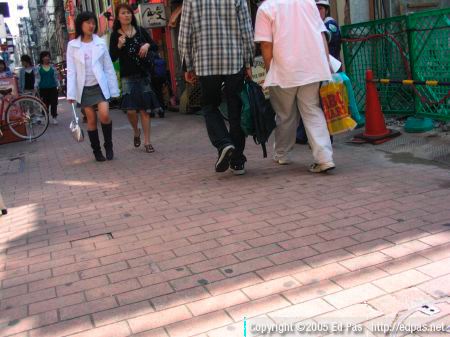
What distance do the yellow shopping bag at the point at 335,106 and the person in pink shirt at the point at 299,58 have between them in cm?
8

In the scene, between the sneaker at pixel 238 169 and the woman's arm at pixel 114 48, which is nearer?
the sneaker at pixel 238 169

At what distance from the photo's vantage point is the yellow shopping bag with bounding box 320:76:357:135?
4.86 m

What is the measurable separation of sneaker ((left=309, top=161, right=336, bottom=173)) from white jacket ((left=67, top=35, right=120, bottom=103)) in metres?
2.97

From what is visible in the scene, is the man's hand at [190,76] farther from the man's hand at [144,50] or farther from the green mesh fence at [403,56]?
the green mesh fence at [403,56]

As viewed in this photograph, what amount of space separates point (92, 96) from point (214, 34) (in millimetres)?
2410

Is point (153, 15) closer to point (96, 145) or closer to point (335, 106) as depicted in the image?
point (96, 145)

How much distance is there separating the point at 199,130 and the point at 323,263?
6237 millimetres

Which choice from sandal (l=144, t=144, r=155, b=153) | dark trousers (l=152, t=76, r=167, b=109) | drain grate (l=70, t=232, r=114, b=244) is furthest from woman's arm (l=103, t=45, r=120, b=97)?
dark trousers (l=152, t=76, r=167, b=109)

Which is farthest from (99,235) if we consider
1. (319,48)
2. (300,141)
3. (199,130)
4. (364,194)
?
(199,130)

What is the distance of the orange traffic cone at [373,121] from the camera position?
19.7 ft

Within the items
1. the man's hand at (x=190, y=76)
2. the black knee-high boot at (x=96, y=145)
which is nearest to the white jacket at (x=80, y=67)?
the black knee-high boot at (x=96, y=145)

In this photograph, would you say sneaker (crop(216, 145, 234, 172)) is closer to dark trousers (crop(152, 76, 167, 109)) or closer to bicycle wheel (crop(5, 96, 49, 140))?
bicycle wheel (crop(5, 96, 49, 140))

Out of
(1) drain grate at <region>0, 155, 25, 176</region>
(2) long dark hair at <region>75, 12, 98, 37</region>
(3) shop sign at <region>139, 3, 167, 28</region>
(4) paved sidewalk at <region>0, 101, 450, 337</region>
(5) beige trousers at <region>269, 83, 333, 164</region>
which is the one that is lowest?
(4) paved sidewalk at <region>0, 101, 450, 337</region>

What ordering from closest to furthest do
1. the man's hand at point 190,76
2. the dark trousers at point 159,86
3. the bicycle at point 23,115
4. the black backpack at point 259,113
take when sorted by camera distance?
the black backpack at point 259,113 → the man's hand at point 190,76 → the bicycle at point 23,115 → the dark trousers at point 159,86
